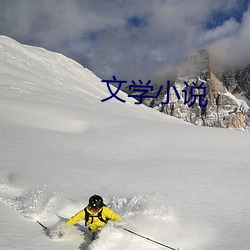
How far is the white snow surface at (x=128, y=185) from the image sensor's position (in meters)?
5.41

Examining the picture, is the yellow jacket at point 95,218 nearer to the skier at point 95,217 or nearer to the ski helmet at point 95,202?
the skier at point 95,217

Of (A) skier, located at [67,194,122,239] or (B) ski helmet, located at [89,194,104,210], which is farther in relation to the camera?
(A) skier, located at [67,194,122,239]

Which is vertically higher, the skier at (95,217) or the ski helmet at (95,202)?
the ski helmet at (95,202)

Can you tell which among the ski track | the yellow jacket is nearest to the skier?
the yellow jacket

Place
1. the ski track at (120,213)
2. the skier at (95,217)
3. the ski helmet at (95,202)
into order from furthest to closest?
the skier at (95,217)
the ski helmet at (95,202)
the ski track at (120,213)

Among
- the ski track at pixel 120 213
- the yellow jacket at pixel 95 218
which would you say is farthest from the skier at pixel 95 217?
the ski track at pixel 120 213

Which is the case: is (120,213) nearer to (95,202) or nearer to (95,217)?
(95,217)

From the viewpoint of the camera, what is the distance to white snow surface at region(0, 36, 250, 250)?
5414 mm

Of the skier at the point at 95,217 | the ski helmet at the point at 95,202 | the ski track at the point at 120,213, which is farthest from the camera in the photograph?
the skier at the point at 95,217

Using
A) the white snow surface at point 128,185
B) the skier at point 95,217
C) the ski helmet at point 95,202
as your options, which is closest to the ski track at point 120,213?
the white snow surface at point 128,185

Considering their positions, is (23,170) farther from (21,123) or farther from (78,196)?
(21,123)

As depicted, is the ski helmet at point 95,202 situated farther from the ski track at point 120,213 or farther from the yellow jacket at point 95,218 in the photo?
the ski track at point 120,213

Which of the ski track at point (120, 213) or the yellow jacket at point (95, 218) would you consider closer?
the ski track at point (120, 213)

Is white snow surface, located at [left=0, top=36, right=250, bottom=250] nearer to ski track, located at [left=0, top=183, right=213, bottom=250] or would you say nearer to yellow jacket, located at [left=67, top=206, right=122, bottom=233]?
ski track, located at [left=0, top=183, right=213, bottom=250]
